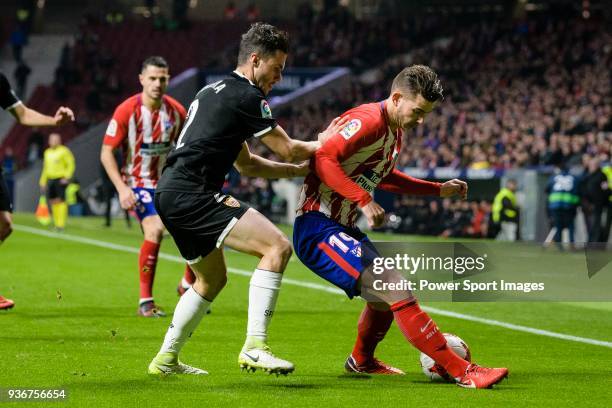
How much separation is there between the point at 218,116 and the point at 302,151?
54 centimetres

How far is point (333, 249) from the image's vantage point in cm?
721

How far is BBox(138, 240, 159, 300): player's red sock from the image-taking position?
36.9 feet

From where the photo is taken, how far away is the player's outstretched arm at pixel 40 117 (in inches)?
352

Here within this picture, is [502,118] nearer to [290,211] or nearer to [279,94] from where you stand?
[290,211]

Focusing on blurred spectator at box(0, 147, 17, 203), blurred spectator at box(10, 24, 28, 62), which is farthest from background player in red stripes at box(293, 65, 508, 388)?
blurred spectator at box(10, 24, 28, 62)

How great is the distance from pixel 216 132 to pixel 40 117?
126 inches

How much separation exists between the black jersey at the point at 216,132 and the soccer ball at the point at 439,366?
1768mm

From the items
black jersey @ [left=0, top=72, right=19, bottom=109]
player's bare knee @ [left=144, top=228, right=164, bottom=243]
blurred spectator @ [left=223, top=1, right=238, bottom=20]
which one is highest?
blurred spectator @ [left=223, top=1, right=238, bottom=20]

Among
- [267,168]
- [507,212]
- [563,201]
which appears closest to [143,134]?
[267,168]

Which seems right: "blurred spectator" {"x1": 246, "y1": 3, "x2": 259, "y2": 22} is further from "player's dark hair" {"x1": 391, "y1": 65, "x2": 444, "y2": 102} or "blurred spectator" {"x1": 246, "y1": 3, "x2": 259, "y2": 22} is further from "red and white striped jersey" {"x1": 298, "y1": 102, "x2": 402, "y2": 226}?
"player's dark hair" {"x1": 391, "y1": 65, "x2": 444, "y2": 102}

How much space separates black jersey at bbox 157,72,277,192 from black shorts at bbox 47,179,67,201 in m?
19.5

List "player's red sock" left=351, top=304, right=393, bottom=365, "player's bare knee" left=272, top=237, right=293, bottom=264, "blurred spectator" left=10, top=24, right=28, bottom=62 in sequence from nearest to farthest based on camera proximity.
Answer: "player's bare knee" left=272, top=237, right=293, bottom=264 < "player's red sock" left=351, top=304, right=393, bottom=365 < "blurred spectator" left=10, top=24, right=28, bottom=62

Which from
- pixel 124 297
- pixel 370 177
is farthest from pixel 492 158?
pixel 370 177

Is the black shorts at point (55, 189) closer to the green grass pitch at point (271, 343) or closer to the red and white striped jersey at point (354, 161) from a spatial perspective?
the green grass pitch at point (271, 343)
